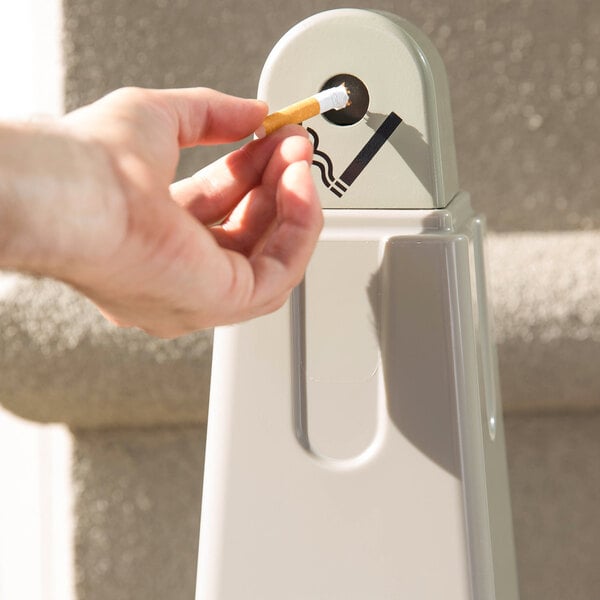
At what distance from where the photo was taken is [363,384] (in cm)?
36

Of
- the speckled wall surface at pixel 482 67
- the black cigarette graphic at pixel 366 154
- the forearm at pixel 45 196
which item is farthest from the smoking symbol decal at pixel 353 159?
the speckled wall surface at pixel 482 67

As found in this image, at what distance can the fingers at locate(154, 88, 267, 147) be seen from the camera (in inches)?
12.4

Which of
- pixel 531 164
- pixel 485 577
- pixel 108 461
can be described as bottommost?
pixel 485 577

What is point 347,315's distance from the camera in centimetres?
36

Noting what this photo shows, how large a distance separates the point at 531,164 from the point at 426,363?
0.28m

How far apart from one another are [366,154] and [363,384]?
9 centimetres

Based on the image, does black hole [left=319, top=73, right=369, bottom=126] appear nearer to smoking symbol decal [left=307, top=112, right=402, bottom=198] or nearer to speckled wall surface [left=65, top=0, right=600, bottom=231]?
smoking symbol decal [left=307, top=112, right=402, bottom=198]

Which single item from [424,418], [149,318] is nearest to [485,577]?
[424,418]

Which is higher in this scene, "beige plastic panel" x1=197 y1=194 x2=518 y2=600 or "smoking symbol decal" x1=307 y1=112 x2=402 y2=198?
"smoking symbol decal" x1=307 y1=112 x2=402 y2=198

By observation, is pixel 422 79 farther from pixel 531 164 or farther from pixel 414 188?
pixel 531 164

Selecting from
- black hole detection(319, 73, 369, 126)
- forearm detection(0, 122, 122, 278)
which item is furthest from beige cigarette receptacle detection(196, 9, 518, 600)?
forearm detection(0, 122, 122, 278)

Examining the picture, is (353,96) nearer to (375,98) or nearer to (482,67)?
(375,98)

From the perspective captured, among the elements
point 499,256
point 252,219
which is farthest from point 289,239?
point 499,256

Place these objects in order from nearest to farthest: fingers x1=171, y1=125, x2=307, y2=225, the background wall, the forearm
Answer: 1. the forearm
2. fingers x1=171, y1=125, x2=307, y2=225
3. the background wall
